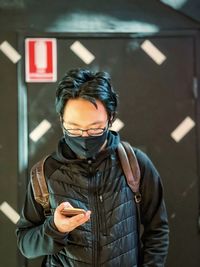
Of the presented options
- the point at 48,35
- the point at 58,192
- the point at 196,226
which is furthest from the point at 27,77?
the point at 196,226

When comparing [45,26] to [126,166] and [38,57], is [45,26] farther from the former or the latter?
[126,166]

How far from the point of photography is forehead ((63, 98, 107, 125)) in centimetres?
101

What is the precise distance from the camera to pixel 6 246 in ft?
5.02

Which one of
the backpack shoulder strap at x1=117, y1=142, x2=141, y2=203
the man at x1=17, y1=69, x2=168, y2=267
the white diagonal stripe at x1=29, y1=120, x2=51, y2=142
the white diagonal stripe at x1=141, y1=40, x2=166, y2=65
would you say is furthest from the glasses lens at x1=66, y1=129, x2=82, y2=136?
the white diagonal stripe at x1=141, y1=40, x2=166, y2=65

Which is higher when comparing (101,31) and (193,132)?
(101,31)

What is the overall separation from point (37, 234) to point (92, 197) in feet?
0.57

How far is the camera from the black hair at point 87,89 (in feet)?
3.31

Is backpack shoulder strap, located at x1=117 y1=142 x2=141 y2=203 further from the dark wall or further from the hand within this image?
the dark wall

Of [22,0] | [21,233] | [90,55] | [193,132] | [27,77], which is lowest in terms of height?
[193,132]

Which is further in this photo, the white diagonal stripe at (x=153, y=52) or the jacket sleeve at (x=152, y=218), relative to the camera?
the white diagonal stripe at (x=153, y=52)

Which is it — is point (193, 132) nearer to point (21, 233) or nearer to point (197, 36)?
point (197, 36)

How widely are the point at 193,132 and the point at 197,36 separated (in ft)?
1.21

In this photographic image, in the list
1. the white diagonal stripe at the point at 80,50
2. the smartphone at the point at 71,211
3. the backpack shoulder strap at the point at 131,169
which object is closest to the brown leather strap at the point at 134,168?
the backpack shoulder strap at the point at 131,169

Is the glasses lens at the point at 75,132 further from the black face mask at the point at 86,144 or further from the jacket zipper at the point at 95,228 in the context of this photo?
the jacket zipper at the point at 95,228
